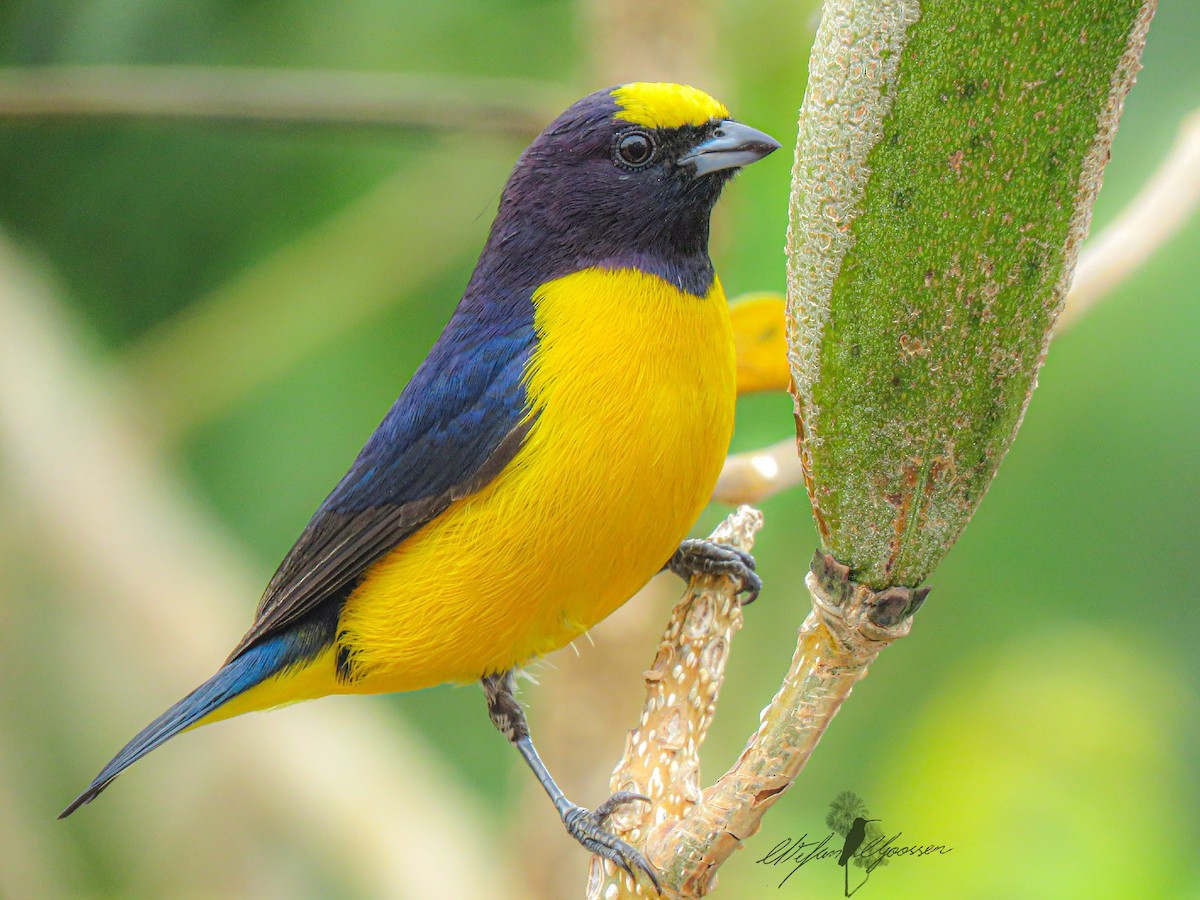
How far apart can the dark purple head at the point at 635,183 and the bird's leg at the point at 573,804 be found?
652 mm

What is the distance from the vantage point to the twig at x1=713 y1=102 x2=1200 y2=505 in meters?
1.57

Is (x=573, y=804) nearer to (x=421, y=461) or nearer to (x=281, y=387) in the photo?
(x=421, y=461)

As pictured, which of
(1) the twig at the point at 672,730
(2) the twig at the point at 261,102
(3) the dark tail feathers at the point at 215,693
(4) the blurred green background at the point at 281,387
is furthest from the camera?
(4) the blurred green background at the point at 281,387

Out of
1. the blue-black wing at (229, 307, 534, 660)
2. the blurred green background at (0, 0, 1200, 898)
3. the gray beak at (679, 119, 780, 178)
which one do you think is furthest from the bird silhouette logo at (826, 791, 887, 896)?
the gray beak at (679, 119, 780, 178)

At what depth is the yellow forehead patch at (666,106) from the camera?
1764 millimetres

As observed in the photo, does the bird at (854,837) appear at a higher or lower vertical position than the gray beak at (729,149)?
lower

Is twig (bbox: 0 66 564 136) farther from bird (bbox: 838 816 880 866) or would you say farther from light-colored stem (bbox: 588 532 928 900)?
bird (bbox: 838 816 880 866)

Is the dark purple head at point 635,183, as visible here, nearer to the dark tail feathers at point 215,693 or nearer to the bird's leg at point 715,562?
the bird's leg at point 715,562

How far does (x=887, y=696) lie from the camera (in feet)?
7.55

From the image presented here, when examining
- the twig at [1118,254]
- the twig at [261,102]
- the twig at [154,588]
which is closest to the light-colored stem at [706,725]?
the twig at [1118,254]

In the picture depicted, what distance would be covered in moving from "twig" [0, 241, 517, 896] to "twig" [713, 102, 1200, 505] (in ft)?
5.11

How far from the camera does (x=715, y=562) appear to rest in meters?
1.81

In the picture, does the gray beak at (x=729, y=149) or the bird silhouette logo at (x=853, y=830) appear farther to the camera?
the gray beak at (x=729, y=149)

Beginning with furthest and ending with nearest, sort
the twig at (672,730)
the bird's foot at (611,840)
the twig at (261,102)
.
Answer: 1. the twig at (261,102)
2. the twig at (672,730)
3. the bird's foot at (611,840)
